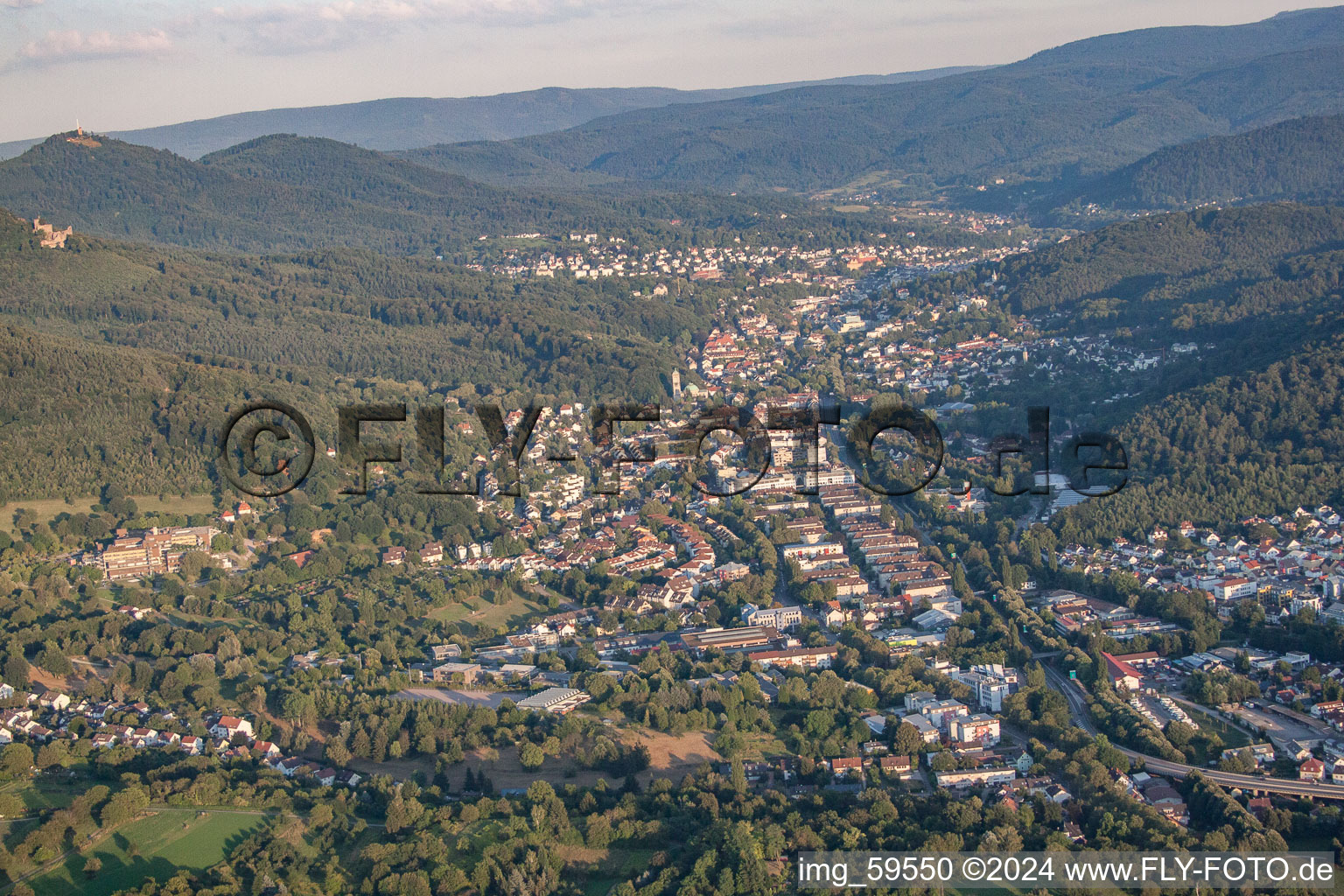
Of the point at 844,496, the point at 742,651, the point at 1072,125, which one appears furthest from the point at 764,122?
the point at 742,651

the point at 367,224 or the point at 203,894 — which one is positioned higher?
the point at 367,224

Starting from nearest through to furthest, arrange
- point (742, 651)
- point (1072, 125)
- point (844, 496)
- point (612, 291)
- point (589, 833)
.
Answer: point (589, 833) < point (742, 651) < point (844, 496) < point (612, 291) < point (1072, 125)

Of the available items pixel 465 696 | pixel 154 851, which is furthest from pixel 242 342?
pixel 154 851

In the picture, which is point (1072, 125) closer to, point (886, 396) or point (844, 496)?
point (886, 396)

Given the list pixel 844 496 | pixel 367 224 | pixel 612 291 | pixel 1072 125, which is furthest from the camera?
pixel 1072 125

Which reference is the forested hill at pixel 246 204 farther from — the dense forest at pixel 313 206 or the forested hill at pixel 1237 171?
the forested hill at pixel 1237 171

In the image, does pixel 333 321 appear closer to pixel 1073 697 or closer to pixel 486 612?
pixel 486 612
